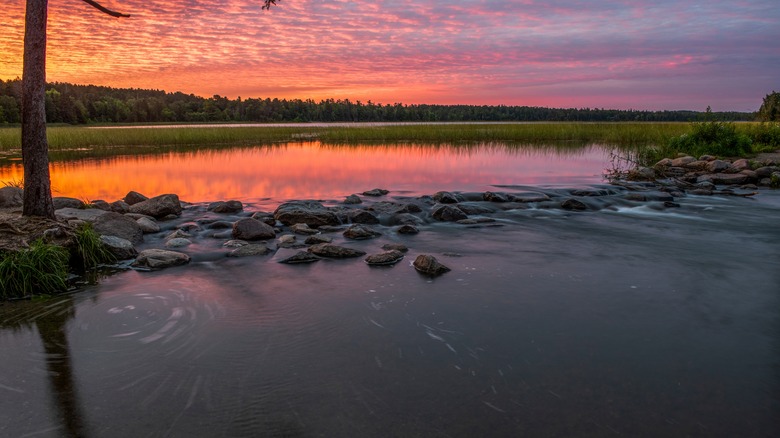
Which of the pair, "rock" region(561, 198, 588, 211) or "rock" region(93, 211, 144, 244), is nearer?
"rock" region(93, 211, 144, 244)

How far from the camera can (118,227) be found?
34.5ft

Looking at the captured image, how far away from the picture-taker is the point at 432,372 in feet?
17.5

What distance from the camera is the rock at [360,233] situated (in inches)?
451

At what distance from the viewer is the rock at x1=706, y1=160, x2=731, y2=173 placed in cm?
2266

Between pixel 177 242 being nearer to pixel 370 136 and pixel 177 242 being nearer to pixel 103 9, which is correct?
pixel 103 9

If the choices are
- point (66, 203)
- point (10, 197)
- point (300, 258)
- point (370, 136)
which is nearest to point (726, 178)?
point (300, 258)

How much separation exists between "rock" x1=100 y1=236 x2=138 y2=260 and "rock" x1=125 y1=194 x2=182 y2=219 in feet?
12.6

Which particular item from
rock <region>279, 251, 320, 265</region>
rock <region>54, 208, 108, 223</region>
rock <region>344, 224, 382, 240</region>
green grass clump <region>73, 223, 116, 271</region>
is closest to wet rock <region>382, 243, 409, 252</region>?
rock <region>344, 224, 382, 240</region>

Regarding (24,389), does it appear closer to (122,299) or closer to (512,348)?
(122,299)

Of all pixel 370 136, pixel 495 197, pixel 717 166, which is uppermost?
pixel 370 136

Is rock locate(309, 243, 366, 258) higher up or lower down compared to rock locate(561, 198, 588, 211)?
lower down

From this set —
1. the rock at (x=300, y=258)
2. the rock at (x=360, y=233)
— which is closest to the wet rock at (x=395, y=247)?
the rock at (x=360, y=233)

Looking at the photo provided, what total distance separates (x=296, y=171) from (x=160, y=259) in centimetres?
1681

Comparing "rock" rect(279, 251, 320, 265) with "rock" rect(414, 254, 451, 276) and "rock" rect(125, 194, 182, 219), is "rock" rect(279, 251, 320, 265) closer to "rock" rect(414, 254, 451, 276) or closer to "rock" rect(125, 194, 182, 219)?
"rock" rect(414, 254, 451, 276)
